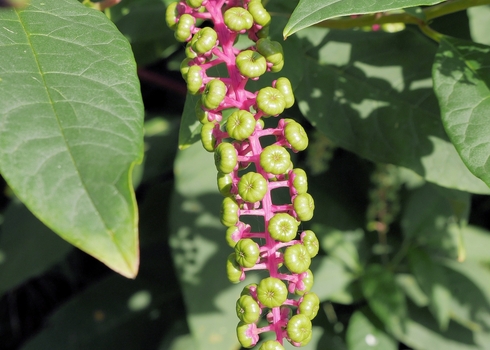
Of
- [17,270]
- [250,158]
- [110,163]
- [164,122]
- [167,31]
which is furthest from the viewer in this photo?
[164,122]

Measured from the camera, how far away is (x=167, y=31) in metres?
1.66

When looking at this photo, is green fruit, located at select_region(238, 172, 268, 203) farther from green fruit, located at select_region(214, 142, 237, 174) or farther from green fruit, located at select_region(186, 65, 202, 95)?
green fruit, located at select_region(186, 65, 202, 95)

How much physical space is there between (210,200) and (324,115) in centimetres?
57

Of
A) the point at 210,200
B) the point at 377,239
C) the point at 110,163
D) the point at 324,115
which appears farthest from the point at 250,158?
the point at 377,239

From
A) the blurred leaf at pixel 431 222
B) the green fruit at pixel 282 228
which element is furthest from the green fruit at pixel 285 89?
the blurred leaf at pixel 431 222

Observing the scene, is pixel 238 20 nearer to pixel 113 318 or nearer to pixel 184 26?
pixel 184 26

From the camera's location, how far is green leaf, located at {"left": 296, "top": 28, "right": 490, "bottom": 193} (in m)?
1.29

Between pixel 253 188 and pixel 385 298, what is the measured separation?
111cm

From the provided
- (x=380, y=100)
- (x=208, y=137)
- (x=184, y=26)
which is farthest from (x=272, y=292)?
(x=380, y=100)

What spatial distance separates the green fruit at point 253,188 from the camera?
0.78 metres

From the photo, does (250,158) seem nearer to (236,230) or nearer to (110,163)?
(236,230)

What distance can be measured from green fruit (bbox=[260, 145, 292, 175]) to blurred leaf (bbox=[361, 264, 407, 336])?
1042 mm

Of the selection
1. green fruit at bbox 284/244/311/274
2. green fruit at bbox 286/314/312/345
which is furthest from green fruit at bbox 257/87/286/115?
green fruit at bbox 286/314/312/345

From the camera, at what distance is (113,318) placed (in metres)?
2.20
